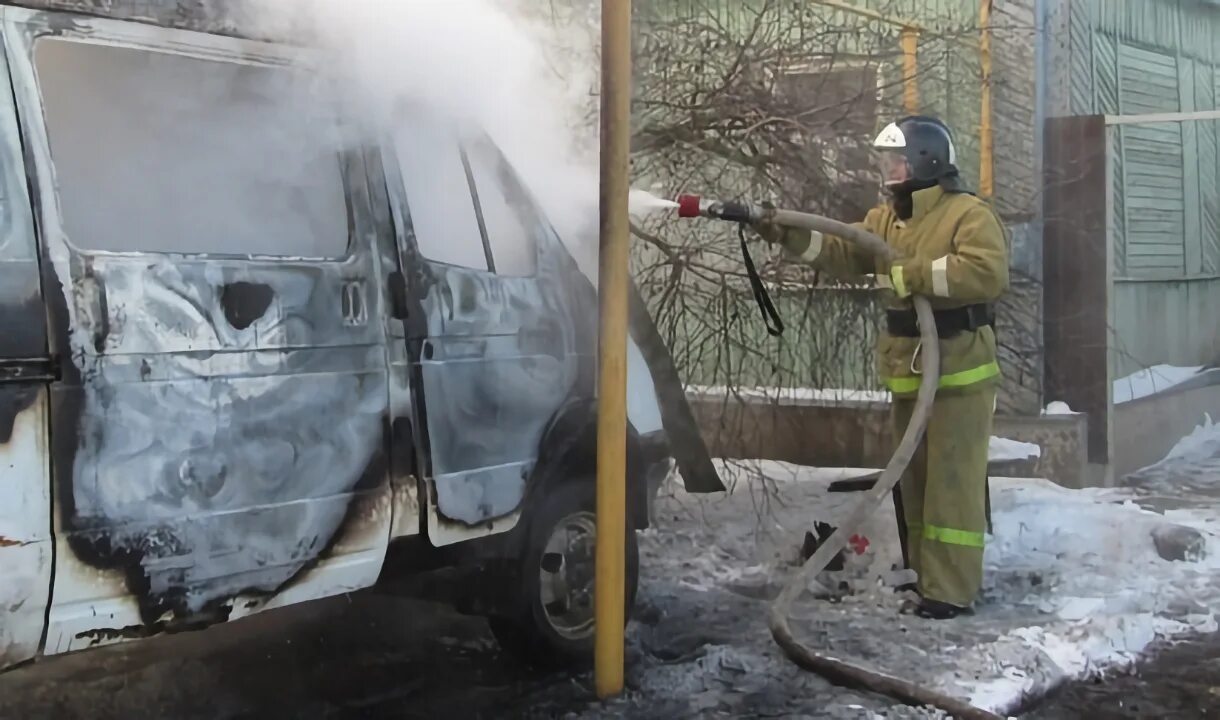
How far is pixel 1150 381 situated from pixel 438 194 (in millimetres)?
6513

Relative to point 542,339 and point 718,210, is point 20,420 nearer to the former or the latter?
point 542,339

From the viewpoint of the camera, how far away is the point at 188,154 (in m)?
3.48

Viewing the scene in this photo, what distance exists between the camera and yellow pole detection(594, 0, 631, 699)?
402cm

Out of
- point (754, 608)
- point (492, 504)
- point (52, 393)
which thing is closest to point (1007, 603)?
point (754, 608)

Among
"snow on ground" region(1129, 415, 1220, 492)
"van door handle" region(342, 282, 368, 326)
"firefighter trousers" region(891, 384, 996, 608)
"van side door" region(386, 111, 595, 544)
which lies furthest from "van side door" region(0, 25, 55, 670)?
"snow on ground" region(1129, 415, 1220, 492)

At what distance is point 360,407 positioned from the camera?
369 centimetres

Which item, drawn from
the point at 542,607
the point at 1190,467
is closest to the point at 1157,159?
the point at 1190,467

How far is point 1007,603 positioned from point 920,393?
1.09 meters

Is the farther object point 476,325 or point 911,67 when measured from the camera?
point 911,67

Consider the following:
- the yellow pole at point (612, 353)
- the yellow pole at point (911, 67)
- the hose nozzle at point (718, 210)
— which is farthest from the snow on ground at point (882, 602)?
the yellow pole at point (911, 67)

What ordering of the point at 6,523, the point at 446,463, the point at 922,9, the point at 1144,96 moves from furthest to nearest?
the point at 1144,96
the point at 922,9
the point at 446,463
the point at 6,523

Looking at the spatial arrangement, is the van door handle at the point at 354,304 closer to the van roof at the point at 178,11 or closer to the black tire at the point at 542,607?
the van roof at the point at 178,11

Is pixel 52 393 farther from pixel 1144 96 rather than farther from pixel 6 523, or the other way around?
pixel 1144 96

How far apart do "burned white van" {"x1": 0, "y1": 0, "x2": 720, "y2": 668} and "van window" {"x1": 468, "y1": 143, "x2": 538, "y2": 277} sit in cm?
1
